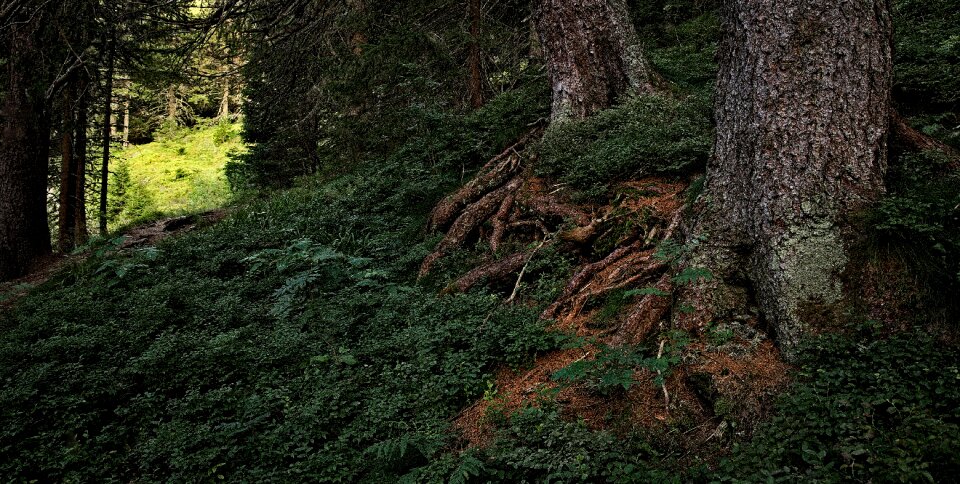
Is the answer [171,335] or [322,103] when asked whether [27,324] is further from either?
[322,103]

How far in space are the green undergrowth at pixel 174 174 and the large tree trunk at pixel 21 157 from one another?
3.94 metres

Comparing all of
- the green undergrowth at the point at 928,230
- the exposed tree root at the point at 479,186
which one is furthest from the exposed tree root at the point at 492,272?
the green undergrowth at the point at 928,230

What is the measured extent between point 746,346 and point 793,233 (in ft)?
2.41

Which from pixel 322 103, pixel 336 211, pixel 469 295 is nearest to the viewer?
pixel 469 295

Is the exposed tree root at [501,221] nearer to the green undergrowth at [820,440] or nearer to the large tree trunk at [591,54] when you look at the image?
the large tree trunk at [591,54]

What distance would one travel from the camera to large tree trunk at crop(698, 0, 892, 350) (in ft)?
10.6

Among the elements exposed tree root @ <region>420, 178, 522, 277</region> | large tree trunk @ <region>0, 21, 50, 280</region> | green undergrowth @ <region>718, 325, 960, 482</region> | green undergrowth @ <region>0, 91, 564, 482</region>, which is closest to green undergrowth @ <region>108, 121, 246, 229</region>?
large tree trunk @ <region>0, 21, 50, 280</region>

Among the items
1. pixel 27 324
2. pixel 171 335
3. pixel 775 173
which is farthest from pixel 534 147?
pixel 27 324

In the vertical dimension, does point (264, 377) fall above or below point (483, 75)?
below

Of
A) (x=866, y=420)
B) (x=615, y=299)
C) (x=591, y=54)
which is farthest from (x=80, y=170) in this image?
(x=866, y=420)

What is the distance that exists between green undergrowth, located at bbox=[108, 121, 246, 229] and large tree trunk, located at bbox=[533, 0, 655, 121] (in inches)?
457

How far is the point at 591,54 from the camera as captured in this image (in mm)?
6441

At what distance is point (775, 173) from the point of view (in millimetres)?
3367

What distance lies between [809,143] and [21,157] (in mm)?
11720
